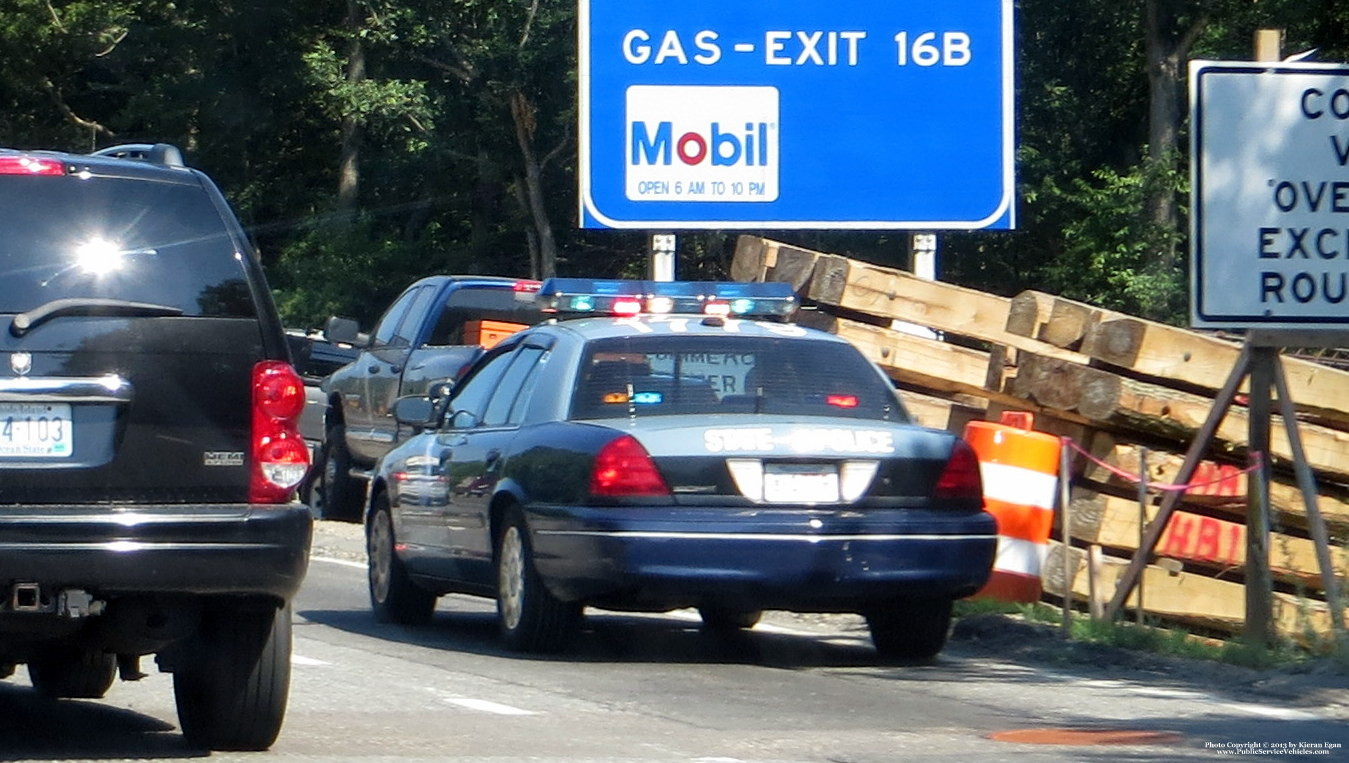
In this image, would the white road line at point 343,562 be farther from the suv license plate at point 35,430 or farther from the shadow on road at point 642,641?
the suv license plate at point 35,430

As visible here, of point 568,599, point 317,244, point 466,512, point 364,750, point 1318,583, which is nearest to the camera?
A: point 364,750

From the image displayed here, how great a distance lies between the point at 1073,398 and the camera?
38.3 ft

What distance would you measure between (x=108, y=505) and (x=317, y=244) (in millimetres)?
42423

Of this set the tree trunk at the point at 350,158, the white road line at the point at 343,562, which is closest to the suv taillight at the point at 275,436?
the white road line at the point at 343,562

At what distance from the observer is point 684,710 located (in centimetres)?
823

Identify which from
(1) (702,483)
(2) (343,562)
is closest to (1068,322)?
(1) (702,483)

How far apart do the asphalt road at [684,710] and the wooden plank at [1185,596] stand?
1.25 meters

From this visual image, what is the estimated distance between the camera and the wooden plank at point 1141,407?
11.6 meters

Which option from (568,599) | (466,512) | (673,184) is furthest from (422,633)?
(673,184)

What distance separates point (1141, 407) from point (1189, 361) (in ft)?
1.34

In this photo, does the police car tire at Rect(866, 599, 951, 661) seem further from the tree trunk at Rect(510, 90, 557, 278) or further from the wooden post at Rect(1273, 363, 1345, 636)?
the tree trunk at Rect(510, 90, 557, 278)

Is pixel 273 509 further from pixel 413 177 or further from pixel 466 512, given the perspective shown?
pixel 413 177

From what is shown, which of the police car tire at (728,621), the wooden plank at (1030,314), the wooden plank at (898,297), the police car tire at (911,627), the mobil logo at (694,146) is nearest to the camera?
the police car tire at (911,627)

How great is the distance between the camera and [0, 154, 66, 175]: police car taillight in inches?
258
